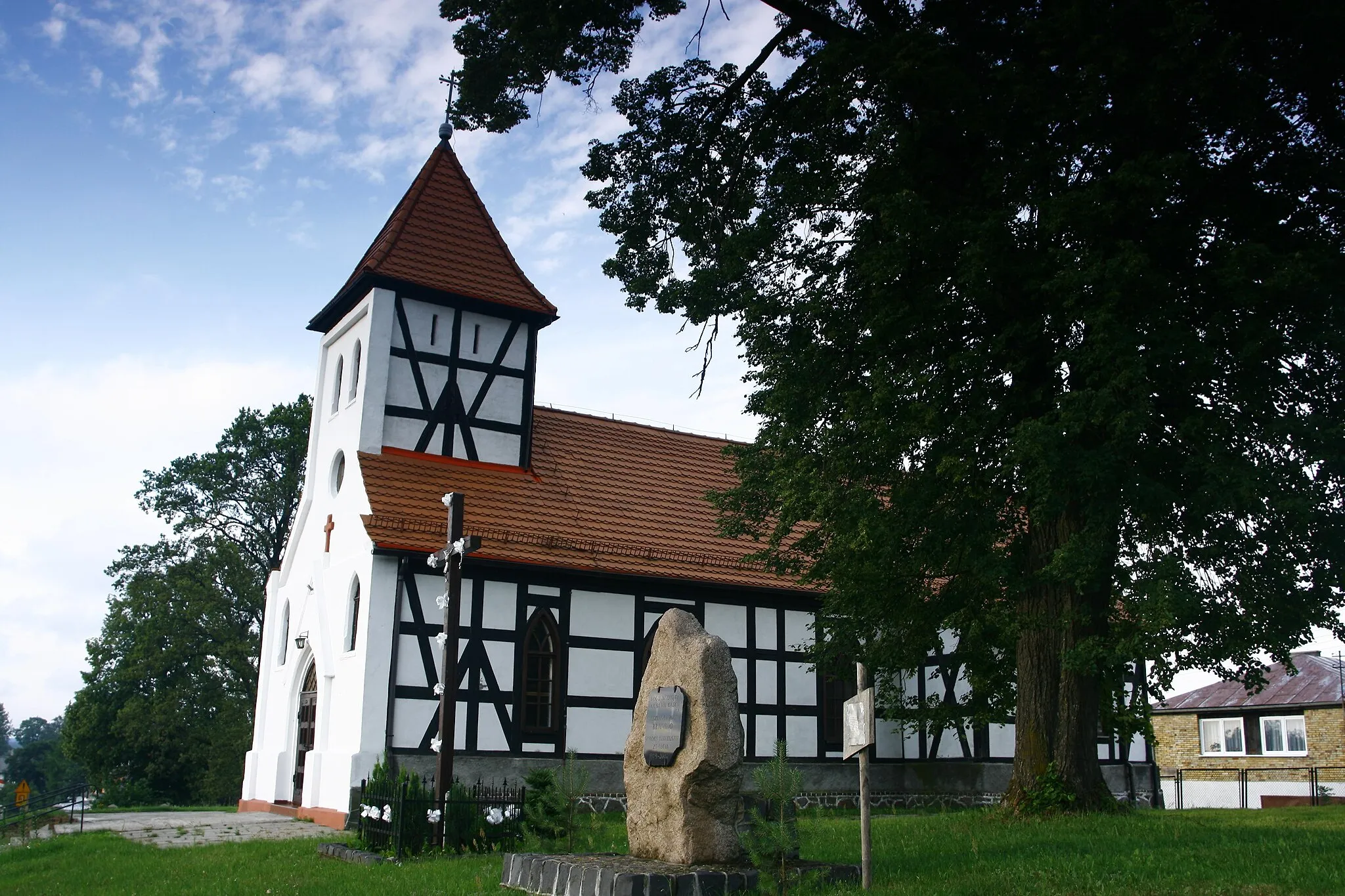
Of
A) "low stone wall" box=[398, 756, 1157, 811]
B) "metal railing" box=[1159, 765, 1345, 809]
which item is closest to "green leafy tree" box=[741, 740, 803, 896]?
"low stone wall" box=[398, 756, 1157, 811]

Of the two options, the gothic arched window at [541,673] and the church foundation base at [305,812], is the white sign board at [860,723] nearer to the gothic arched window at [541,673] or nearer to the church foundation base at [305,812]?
the church foundation base at [305,812]

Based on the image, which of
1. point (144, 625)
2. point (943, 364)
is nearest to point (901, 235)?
point (943, 364)

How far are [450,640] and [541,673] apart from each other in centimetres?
627

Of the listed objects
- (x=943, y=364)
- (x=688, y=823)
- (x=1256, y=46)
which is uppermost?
(x=1256, y=46)

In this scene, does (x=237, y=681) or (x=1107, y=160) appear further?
(x=237, y=681)

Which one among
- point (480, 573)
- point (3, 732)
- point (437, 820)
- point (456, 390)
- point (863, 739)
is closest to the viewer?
point (863, 739)

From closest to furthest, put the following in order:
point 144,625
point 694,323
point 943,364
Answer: point 943,364
point 694,323
point 144,625

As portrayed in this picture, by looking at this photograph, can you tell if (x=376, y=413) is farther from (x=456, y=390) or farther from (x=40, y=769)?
(x=40, y=769)

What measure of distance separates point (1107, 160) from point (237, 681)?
2996 centimetres

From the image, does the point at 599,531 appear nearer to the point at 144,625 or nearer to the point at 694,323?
the point at 694,323

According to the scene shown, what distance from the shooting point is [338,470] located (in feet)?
70.1

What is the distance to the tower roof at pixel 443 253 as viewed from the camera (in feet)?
69.1

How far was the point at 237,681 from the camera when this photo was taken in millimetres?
34562

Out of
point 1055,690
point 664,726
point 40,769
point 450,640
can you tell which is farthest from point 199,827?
point 40,769
